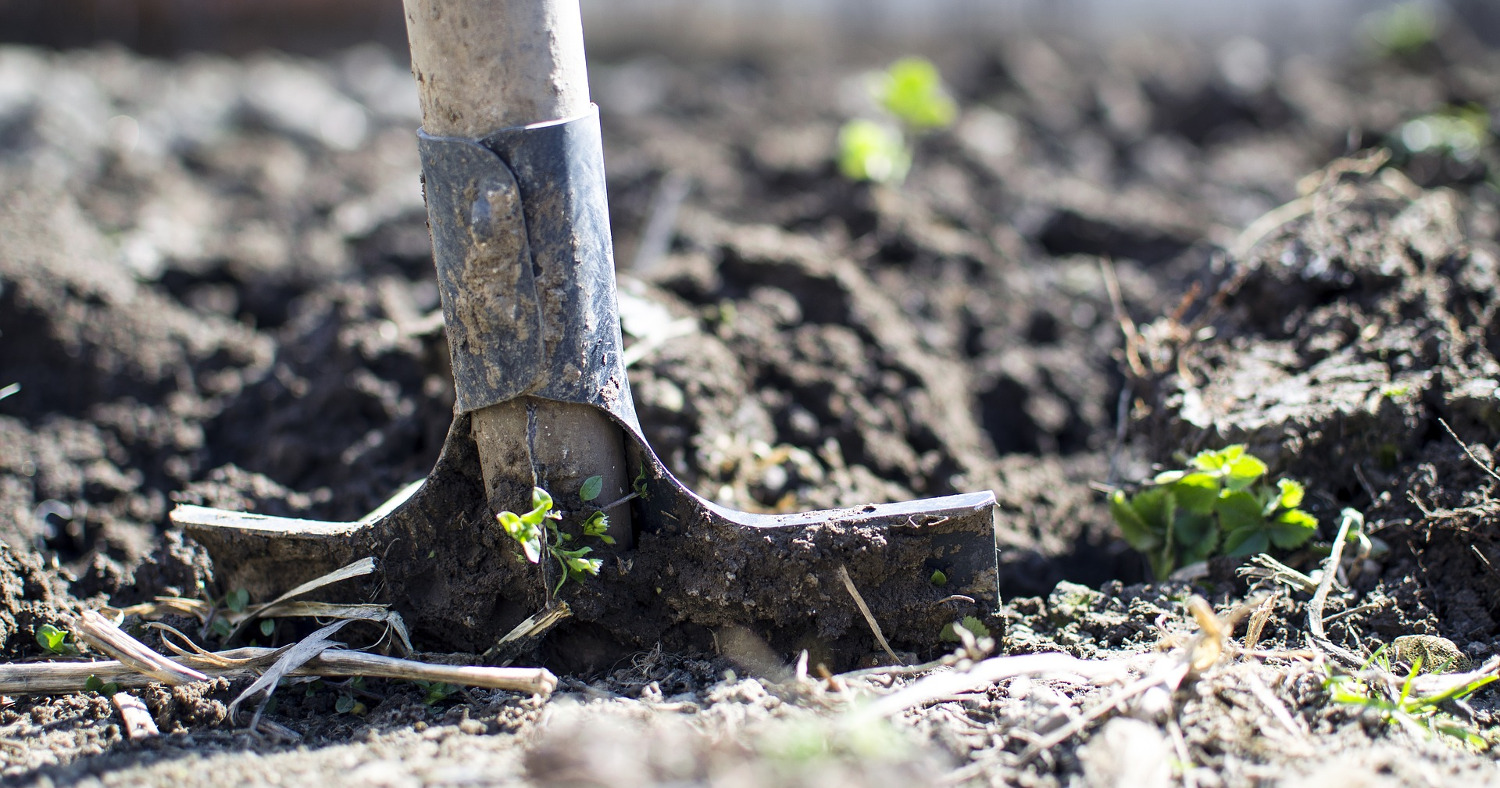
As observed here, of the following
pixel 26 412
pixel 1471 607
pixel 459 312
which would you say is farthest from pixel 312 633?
pixel 1471 607

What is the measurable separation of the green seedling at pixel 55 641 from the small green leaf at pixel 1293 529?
2.11 m

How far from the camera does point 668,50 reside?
6.90 m

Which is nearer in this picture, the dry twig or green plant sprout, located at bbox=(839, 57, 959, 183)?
the dry twig

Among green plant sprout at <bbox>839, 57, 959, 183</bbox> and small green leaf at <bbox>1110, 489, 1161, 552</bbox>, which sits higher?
green plant sprout at <bbox>839, 57, 959, 183</bbox>

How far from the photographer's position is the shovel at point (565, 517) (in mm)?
1453

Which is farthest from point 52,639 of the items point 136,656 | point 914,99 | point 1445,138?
point 1445,138

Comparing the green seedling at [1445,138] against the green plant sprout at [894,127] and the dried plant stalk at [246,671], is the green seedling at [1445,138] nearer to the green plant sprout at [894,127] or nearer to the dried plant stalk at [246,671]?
the green plant sprout at [894,127]

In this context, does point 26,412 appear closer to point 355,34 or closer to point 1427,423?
point 1427,423

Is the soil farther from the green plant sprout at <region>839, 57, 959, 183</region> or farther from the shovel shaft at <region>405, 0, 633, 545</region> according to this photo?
the shovel shaft at <region>405, 0, 633, 545</region>

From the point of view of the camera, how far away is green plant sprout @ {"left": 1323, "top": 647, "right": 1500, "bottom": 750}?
1467mm

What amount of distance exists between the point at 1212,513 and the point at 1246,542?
0.09 meters

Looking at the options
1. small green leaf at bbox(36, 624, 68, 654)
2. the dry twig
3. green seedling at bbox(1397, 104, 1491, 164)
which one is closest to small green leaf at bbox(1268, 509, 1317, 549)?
the dry twig

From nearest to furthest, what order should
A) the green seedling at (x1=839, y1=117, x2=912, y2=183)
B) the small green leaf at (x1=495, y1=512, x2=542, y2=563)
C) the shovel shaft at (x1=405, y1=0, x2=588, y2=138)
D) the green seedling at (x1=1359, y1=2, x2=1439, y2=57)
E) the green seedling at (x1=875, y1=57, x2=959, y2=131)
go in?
the shovel shaft at (x1=405, y1=0, x2=588, y2=138) < the small green leaf at (x1=495, y1=512, x2=542, y2=563) < the green seedling at (x1=839, y1=117, x2=912, y2=183) < the green seedling at (x1=875, y1=57, x2=959, y2=131) < the green seedling at (x1=1359, y1=2, x2=1439, y2=57)

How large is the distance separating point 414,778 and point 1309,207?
2.37 meters
